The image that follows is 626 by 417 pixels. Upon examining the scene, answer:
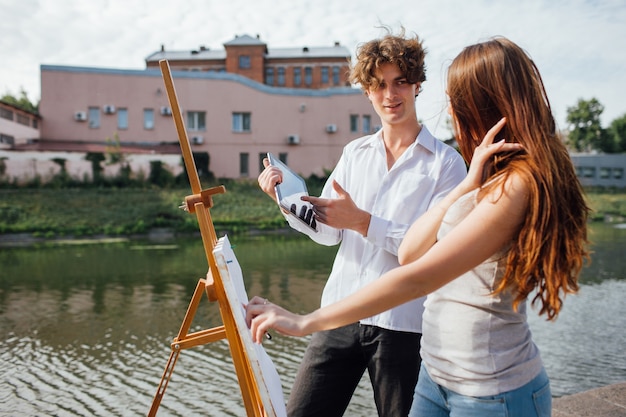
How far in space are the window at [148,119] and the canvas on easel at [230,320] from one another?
105 feet

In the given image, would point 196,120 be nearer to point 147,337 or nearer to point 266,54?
point 266,54

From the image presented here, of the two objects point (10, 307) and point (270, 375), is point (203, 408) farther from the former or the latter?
point (10, 307)

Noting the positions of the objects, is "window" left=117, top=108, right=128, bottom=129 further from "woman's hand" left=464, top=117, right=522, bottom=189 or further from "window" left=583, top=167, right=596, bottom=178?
"woman's hand" left=464, top=117, right=522, bottom=189

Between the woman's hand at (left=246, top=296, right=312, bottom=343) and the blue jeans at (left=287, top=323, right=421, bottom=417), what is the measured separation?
656 millimetres

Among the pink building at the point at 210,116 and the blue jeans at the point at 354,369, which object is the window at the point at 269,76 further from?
the blue jeans at the point at 354,369

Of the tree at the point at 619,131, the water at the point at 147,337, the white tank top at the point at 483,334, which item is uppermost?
the tree at the point at 619,131

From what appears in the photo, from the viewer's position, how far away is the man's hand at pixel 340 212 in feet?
6.86

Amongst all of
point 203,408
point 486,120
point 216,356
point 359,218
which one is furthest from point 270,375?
point 216,356

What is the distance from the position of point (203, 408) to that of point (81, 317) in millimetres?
3879

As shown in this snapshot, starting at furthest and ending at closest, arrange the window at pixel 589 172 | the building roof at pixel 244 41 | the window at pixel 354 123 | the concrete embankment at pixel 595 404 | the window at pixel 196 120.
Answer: the building roof at pixel 244 41
the window at pixel 589 172
the window at pixel 354 123
the window at pixel 196 120
the concrete embankment at pixel 595 404

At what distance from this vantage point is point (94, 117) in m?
32.4

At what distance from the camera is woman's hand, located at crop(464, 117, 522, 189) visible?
1.37 m

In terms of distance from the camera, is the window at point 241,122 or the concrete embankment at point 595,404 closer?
the concrete embankment at point 595,404

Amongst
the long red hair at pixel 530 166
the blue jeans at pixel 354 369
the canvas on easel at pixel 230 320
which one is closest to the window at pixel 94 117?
the canvas on easel at pixel 230 320
